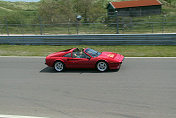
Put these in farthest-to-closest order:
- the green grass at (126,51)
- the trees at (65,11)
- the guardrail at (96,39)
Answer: the trees at (65,11)
the guardrail at (96,39)
the green grass at (126,51)

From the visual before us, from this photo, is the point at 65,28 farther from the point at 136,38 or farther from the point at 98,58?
the point at 98,58

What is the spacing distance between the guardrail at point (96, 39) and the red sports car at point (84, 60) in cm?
671

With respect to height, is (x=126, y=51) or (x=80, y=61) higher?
(x=126, y=51)

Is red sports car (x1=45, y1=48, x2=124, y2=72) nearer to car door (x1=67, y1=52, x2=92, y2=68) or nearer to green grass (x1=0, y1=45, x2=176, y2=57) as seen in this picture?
car door (x1=67, y1=52, x2=92, y2=68)

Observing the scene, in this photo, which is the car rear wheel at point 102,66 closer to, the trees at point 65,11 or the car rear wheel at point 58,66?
the car rear wheel at point 58,66

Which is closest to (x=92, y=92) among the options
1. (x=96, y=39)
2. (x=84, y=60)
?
(x=84, y=60)

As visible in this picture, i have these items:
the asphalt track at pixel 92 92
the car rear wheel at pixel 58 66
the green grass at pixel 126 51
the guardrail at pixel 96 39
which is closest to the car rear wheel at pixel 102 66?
the asphalt track at pixel 92 92

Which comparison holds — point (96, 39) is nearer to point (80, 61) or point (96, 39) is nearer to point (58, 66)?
point (58, 66)

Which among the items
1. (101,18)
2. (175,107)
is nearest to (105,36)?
(101,18)

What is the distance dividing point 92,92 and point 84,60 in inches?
114

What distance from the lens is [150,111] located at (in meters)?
5.98

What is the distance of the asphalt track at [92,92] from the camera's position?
618 centimetres

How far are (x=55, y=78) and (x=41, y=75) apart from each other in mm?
923

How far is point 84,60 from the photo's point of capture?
10.4 meters
